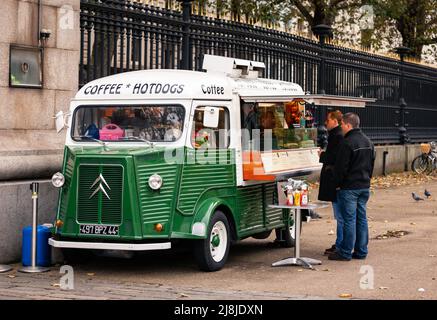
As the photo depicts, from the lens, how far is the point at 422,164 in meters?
28.2

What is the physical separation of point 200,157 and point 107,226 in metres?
1.43

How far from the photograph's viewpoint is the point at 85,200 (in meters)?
10.7

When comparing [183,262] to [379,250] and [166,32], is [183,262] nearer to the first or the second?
[379,250]

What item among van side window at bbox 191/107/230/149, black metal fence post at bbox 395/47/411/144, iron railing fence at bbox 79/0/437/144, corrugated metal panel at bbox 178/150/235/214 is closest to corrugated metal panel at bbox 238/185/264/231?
corrugated metal panel at bbox 178/150/235/214

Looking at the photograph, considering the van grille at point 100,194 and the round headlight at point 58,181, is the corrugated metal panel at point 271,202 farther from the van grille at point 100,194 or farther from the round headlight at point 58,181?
the round headlight at point 58,181

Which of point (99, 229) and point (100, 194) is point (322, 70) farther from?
point (99, 229)

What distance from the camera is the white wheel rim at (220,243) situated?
11.2m

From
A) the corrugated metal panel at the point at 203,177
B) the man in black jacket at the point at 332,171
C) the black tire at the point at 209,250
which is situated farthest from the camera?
the man in black jacket at the point at 332,171

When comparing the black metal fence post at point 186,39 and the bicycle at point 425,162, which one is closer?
the black metal fence post at point 186,39

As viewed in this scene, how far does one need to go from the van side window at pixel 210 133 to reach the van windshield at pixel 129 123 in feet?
0.66

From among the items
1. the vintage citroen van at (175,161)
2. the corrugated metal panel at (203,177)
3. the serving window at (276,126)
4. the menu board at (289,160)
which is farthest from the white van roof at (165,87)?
the menu board at (289,160)

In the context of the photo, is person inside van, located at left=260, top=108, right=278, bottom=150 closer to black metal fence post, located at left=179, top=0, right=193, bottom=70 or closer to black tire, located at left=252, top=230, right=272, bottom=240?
black tire, located at left=252, top=230, right=272, bottom=240

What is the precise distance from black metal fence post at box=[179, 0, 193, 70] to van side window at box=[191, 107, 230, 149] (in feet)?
16.2

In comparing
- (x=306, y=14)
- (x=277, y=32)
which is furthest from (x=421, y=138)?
(x=277, y=32)
